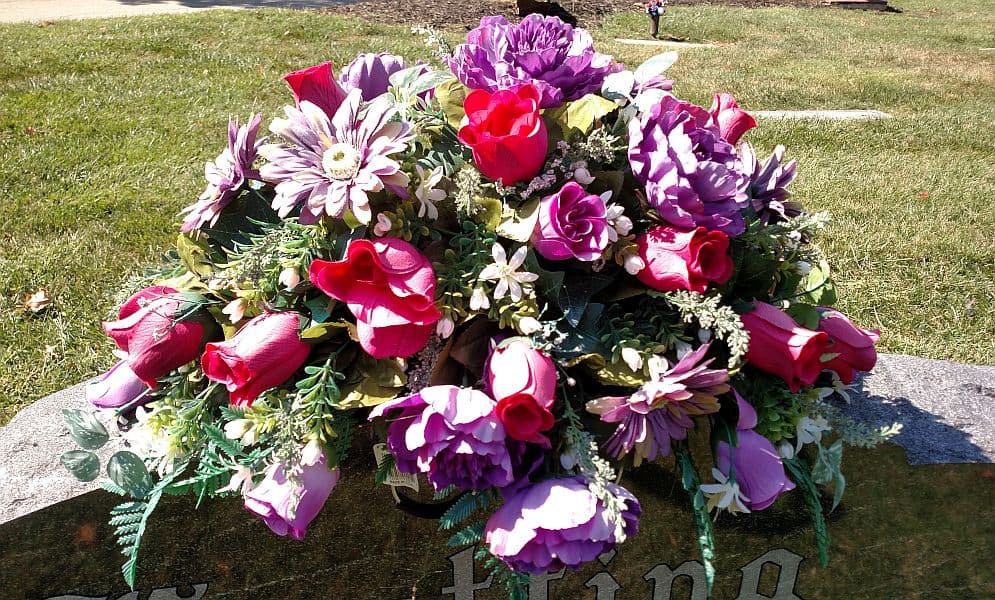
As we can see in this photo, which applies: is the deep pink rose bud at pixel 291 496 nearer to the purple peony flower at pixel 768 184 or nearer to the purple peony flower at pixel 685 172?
the purple peony flower at pixel 685 172

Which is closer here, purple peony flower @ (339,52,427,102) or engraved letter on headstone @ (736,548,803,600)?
purple peony flower @ (339,52,427,102)

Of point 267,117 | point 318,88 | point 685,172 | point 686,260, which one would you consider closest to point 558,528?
point 686,260

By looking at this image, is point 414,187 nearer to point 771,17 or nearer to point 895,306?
point 895,306

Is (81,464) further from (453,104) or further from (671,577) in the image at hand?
(671,577)

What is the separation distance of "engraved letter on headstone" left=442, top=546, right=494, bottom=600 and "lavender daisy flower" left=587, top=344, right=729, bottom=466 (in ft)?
1.85

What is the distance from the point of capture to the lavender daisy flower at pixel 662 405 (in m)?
1.10

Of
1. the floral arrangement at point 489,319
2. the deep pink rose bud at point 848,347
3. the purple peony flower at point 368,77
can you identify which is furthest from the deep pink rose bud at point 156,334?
the deep pink rose bud at point 848,347

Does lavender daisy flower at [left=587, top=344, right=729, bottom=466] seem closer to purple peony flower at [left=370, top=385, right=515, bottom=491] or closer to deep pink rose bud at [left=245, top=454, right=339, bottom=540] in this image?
purple peony flower at [left=370, top=385, right=515, bottom=491]

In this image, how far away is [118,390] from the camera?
135cm

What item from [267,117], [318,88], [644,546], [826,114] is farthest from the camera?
[826,114]

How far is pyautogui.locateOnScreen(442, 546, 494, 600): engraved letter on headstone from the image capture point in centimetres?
163

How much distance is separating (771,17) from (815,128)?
682cm

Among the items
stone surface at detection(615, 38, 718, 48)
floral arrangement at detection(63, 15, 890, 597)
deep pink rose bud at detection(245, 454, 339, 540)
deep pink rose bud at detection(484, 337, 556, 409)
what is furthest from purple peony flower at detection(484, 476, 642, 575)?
stone surface at detection(615, 38, 718, 48)

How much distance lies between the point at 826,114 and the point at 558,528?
5861 millimetres
